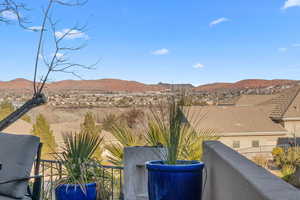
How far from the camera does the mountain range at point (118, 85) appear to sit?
3.21 m

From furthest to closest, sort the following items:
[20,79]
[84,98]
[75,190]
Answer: [84,98] → [20,79] → [75,190]

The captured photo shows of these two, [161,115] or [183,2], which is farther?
[183,2]

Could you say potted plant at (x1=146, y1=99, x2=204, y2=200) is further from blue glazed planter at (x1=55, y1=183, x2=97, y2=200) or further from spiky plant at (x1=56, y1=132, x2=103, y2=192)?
spiky plant at (x1=56, y1=132, x2=103, y2=192)

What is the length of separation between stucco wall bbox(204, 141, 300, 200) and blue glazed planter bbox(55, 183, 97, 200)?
103 centimetres

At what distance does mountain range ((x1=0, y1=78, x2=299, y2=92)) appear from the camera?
321 centimetres


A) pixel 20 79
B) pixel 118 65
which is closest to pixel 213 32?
pixel 118 65

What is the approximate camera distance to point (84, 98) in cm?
1048

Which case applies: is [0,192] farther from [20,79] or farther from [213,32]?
[213,32]

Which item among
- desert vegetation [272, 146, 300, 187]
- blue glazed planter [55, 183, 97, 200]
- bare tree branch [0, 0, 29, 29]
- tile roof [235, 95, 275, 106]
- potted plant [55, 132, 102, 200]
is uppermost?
bare tree branch [0, 0, 29, 29]

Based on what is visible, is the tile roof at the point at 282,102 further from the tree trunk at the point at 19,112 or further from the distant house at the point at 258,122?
the tree trunk at the point at 19,112

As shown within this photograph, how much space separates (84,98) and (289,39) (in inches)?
529

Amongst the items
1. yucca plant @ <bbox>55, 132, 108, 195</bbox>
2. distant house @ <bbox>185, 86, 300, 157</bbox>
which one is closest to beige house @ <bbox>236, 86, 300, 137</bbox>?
distant house @ <bbox>185, 86, 300, 157</bbox>

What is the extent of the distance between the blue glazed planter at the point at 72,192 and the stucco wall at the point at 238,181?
40.5 inches

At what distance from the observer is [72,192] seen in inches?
115
